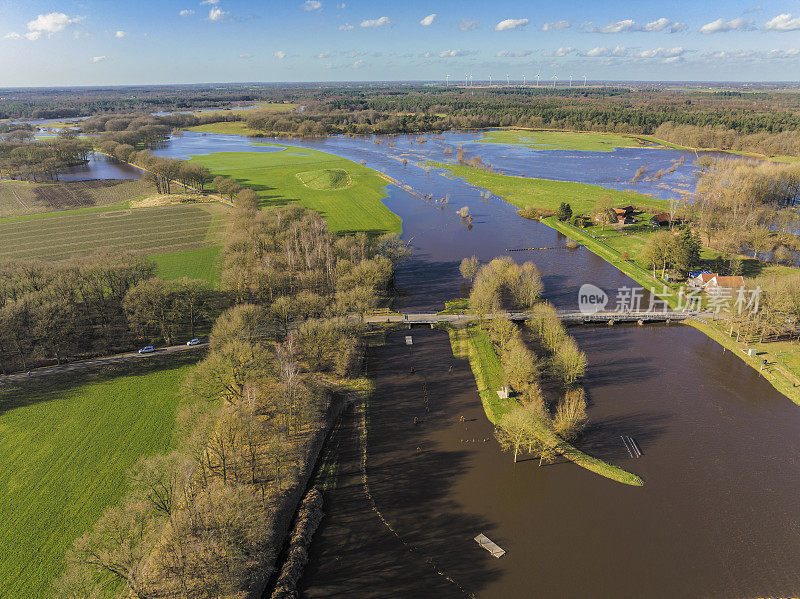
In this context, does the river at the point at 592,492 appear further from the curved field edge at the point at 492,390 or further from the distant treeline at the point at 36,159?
the distant treeline at the point at 36,159

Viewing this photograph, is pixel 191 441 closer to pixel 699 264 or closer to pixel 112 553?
pixel 112 553

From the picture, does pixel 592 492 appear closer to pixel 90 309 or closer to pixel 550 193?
pixel 90 309

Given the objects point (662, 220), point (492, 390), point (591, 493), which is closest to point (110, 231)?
point (492, 390)

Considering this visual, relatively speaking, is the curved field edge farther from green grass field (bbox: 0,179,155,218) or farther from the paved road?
green grass field (bbox: 0,179,155,218)

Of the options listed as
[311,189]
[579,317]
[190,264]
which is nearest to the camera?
[579,317]

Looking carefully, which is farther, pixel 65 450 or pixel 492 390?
pixel 492 390

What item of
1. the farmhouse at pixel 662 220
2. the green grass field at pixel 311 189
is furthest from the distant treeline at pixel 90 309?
the farmhouse at pixel 662 220

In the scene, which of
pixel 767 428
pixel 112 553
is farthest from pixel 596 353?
pixel 112 553
